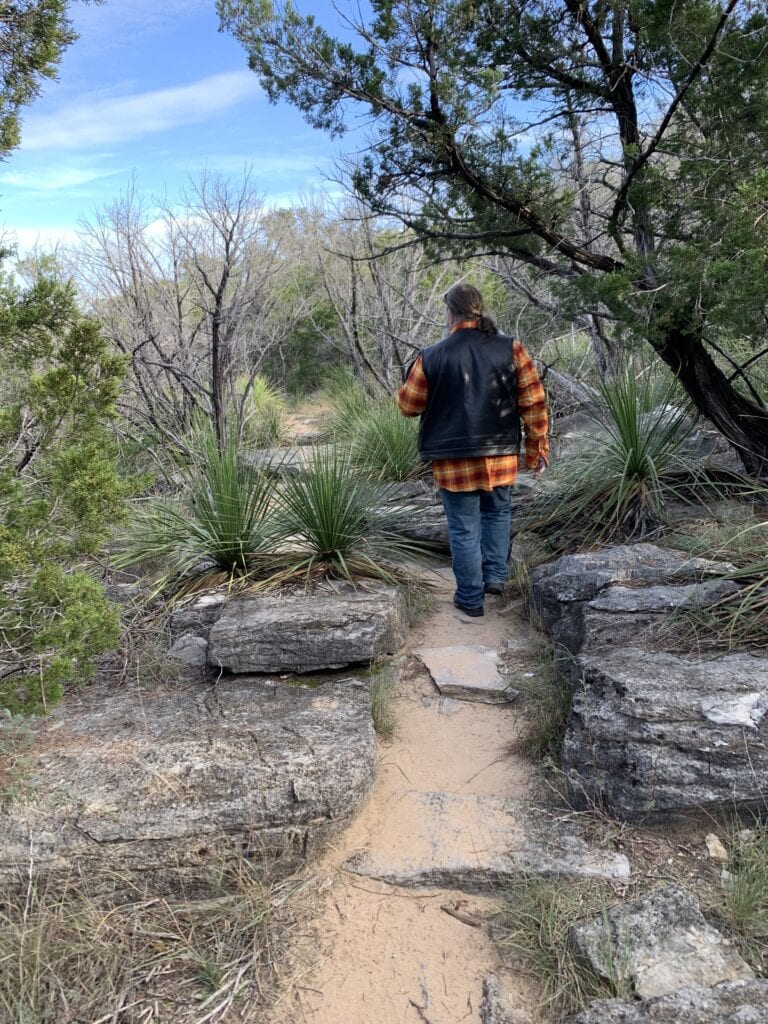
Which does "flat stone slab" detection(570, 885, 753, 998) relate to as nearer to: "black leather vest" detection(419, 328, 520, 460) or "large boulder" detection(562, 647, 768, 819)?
"large boulder" detection(562, 647, 768, 819)

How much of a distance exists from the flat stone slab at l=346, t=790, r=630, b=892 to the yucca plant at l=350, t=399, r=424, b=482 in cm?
399

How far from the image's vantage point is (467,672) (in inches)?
145

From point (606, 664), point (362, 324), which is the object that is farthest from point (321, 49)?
point (362, 324)

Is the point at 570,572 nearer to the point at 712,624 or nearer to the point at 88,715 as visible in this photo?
the point at 712,624

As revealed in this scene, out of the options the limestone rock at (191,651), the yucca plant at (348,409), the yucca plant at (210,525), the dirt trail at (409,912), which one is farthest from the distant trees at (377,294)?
the dirt trail at (409,912)

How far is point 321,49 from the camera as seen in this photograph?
13.4 feet

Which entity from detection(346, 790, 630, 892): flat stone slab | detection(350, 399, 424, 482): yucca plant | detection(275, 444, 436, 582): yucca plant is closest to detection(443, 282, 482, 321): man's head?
detection(275, 444, 436, 582): yucca plant

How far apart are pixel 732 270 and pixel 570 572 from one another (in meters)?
1.56

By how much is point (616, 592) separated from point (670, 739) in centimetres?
106

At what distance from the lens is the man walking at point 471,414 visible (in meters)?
4.11

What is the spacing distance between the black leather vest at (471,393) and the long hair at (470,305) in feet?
0.16

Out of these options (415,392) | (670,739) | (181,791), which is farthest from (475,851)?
(415,392)

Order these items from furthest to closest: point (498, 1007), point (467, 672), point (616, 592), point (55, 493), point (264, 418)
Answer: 1. point (264, 418)
2. point (467, 672)
3. point (616, 592)
4. point (55, 493)
5. point (498, 1007)

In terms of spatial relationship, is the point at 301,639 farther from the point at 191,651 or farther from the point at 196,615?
the point at 196,615
